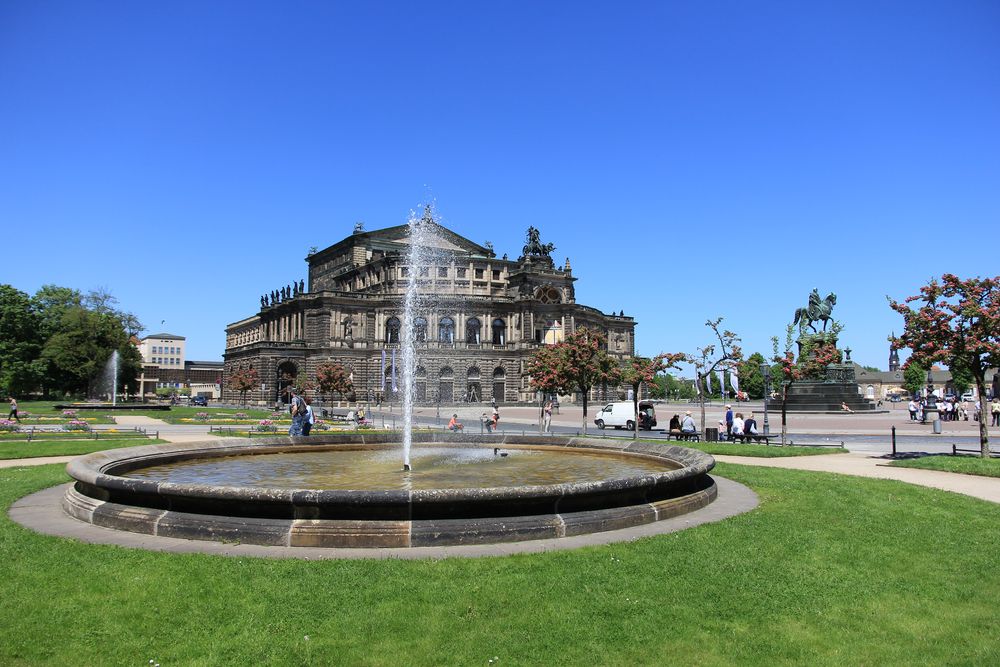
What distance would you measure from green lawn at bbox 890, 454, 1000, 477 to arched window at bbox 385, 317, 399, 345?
72.8m

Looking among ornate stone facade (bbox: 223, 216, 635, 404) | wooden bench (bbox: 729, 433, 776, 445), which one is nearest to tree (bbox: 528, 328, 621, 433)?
wooden bench (bbox: 729, 433, 776, 445)

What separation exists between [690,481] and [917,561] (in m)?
3.50

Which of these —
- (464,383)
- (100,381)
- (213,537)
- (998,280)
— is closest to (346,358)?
(464,383)

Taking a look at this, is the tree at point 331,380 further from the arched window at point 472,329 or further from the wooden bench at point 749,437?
the wooden bench at point 749,437

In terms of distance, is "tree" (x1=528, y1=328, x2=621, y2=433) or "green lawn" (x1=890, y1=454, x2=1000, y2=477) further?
"tree" (x1=528, y1=328, x2=621, y2=433)

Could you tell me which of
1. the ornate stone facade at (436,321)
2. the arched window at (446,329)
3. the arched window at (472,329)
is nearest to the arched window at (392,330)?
the ornate stone facade at (436,321)

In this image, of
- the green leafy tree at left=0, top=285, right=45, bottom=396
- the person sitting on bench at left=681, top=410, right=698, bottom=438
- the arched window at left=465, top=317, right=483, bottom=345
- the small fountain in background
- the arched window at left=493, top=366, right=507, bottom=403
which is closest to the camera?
the person sitting on bench at left=681, top=410, right=698, bottom=438

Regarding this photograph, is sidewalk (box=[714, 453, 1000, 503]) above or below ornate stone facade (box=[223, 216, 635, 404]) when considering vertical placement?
below

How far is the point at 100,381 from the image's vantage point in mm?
76500

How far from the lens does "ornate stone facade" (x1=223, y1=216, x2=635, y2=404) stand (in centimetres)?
8744

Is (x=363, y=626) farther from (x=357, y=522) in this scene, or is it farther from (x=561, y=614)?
(x=357, y=522)

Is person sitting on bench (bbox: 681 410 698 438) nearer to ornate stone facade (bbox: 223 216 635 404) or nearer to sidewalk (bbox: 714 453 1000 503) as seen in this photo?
sidewalk (bbox: 714 453 1000 503)

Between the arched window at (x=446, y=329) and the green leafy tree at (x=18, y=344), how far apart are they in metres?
45.6

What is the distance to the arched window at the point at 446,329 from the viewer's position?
91.6 meters
